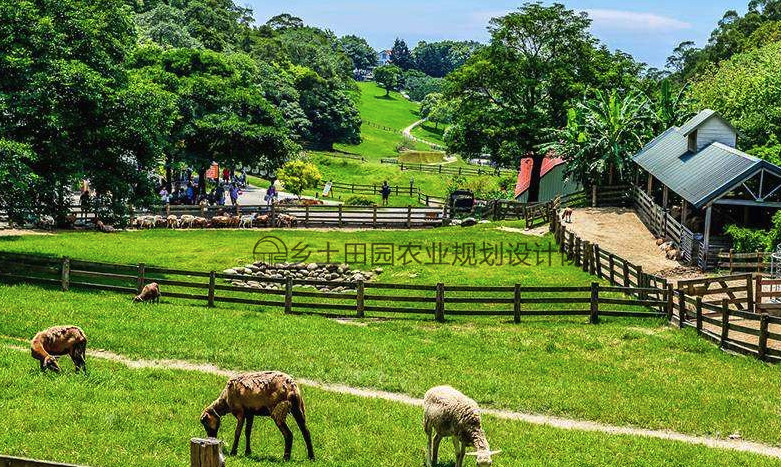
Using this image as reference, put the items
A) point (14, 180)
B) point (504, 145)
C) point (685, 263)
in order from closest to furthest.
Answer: point (14, 180) < point (685, 263) < point (504, 145)

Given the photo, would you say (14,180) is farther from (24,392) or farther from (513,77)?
(513,77)

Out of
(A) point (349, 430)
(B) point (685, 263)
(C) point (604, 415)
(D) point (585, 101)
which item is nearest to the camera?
(A) point (349, 430)

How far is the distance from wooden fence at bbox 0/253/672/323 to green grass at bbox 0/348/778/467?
8.65m

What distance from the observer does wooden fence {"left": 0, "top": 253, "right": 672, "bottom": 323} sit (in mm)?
24469

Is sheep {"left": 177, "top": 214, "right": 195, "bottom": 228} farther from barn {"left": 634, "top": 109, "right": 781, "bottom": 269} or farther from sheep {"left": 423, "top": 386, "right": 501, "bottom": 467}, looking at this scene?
sheep {"left": 423, "top": 386, "right": 501, "bottom": 467}

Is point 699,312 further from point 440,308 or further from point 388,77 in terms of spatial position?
point 388,77

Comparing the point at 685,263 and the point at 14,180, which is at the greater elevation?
the point at 14,180

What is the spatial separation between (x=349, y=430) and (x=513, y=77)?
43.6 m

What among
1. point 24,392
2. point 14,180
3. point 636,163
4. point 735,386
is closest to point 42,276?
point 14,180

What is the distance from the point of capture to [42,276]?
89.5 feet

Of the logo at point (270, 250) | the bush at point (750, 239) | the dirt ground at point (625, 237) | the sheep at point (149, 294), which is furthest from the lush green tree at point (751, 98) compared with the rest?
the sheep at point (149, 294)

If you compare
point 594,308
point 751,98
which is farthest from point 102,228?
point 751,98

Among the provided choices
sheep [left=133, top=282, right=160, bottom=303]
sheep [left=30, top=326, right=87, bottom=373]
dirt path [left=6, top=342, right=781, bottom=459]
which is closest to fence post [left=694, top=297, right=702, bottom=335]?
dirt path [left=6, top=342, right=781, bottom=459]

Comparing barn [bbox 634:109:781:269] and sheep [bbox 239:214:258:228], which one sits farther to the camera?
sheep [bbox 239:214:258:228]
